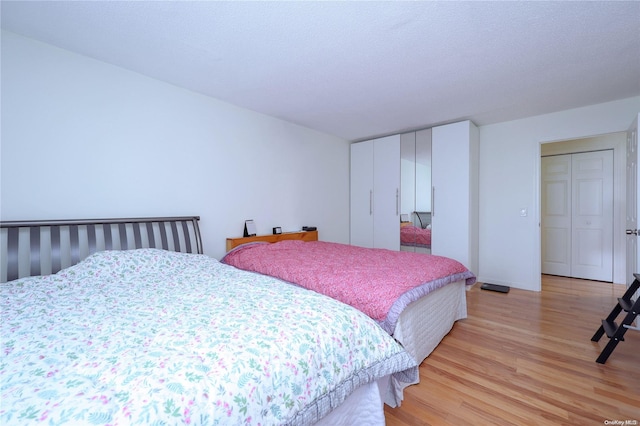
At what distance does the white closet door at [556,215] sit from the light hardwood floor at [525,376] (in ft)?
6.13

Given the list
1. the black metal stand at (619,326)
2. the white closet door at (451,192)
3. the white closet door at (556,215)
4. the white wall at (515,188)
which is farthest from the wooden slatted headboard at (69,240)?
the white closet door at (556,215)

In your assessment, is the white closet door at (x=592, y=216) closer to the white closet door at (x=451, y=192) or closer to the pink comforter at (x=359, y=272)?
the white closet door at (x=451, y=192)

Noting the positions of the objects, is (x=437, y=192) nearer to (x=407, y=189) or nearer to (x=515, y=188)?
(x=407, y=189)

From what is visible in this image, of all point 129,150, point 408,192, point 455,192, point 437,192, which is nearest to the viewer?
point 129,150

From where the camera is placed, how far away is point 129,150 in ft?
8.05

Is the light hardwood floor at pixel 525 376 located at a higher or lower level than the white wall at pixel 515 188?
lower

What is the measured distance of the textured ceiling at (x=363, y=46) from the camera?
170 centimetres

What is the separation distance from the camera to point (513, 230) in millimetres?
3938

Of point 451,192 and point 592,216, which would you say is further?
point 592,216

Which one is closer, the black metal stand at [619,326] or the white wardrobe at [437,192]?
the black metal stand at [619,326]

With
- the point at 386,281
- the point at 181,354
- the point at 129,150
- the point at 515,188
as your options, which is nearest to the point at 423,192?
the point at 515,188

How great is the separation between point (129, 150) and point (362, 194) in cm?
346

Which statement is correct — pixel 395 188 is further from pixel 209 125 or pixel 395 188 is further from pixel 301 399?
pixel 301 399

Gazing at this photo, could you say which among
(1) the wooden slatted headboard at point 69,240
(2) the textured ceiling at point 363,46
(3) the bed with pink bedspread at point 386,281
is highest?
(2) the textured ceiling at point 363,46
